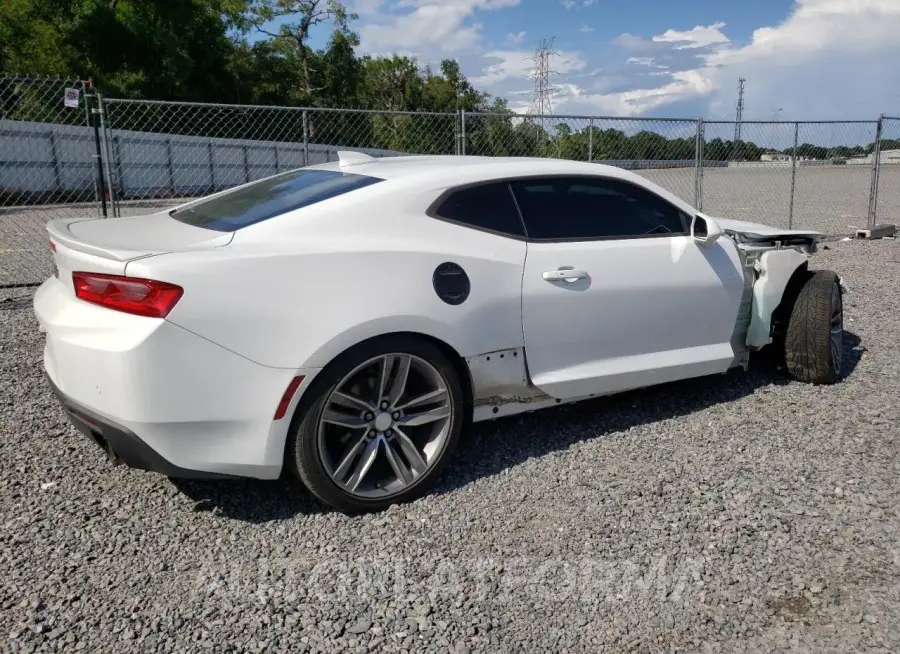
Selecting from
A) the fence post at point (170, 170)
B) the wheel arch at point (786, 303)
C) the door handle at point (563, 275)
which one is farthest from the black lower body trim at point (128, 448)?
the fence post at point (170, 170)

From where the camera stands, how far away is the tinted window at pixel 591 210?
388cm

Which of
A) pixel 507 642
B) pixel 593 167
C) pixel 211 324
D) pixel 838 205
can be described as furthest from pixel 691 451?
pixel 838 205

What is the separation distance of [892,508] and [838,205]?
19920 millimetres

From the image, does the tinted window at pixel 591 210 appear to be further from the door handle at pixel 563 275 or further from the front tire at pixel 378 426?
the front tire at pixel 378 426

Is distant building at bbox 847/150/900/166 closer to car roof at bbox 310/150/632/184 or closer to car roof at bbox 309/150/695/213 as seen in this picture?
car roof at bbox 309/150/695/213

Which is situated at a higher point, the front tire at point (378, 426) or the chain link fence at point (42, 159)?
the chain link fence at point (42, 159)

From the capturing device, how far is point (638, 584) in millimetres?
2877

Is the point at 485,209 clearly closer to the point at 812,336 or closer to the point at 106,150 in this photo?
the point at 812,336

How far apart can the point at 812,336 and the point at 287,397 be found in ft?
11.5

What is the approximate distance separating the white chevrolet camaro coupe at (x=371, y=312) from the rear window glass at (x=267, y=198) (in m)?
0.02

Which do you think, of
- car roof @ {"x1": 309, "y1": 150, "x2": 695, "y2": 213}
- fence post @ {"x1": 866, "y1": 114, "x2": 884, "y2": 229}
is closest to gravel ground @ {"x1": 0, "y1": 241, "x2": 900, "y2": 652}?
car roof @ {"x1": 309, "y1": 150, "x2": 695, "y2": 213}

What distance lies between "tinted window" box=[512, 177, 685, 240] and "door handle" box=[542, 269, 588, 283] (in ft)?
0.66

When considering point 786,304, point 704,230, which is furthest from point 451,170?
point 786,304

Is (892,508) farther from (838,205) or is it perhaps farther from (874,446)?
(838,205)
